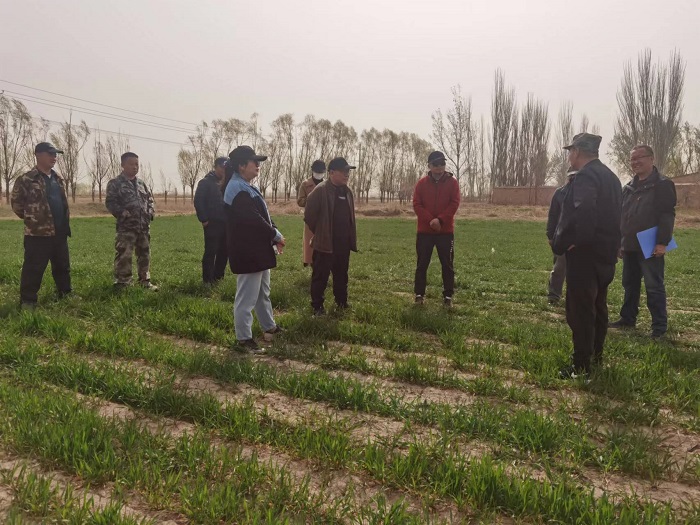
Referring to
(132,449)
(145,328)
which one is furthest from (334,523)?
(145,328)

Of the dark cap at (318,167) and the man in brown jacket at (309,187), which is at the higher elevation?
the dark cap at (318,167)

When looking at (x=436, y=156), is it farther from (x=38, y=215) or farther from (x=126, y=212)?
(x=38, y=215)

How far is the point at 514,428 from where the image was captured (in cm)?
289

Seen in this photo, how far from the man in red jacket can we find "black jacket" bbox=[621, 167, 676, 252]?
229 centimetres

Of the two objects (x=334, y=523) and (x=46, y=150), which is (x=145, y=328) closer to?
(x=46, y=150)

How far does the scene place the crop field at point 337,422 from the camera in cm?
221

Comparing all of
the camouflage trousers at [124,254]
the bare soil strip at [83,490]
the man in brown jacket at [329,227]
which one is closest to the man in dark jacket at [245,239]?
the man in brown jacket at [329,227]

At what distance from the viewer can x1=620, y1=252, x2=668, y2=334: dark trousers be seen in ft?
18.0

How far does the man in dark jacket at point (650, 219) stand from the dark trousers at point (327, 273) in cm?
386

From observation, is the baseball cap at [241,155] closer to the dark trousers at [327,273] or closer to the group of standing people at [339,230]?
the group of standing people at [339,230]

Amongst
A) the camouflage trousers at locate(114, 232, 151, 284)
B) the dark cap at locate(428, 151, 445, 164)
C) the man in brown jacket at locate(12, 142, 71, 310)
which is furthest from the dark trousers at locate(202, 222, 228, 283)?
the dark cap at locate(428, 151, 445, 164)

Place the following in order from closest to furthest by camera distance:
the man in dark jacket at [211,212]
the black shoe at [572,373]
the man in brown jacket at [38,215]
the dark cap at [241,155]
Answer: the black shoe at [572,373], the dark cap at [241,155], the man in brown jacket at [38,215], the man in dark jacket at [211,212]

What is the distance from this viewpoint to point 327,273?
20.3 feet

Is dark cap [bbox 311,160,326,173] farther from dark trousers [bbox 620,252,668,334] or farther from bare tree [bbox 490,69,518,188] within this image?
bare tree [bbox 490,69,518,188]
